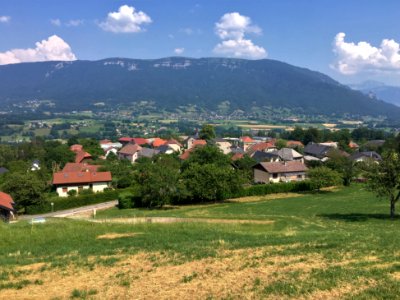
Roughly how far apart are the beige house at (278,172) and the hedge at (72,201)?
2915cm

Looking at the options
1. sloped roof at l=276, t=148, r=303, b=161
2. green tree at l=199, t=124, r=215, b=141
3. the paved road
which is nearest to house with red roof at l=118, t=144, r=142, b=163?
green tree at l=199, t=124, r=215, b=141

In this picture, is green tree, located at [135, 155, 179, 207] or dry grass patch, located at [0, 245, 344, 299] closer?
dry grass patch, located at [0, 245, 344, 299]

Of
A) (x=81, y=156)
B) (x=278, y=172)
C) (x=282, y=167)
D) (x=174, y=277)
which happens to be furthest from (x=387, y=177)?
(x=81, y=156)

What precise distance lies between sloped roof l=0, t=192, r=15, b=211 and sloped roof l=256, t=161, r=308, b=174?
44423mm

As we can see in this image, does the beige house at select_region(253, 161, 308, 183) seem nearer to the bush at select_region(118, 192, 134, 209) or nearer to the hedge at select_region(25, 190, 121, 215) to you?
the hedge at select_region(25, 190, 121, 215)

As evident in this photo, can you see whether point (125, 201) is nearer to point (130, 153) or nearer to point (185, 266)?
point (185, 266)

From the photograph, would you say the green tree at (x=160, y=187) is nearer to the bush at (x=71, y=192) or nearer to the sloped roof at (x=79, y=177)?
the bush at (x=71, y=192)

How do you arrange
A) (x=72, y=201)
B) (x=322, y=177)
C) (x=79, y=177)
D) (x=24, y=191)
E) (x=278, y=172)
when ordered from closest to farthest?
(x=24, y=191)
(x=72, y=201)
(x=322, y=177)
(x=79, y=177)
(x=278, y=172)

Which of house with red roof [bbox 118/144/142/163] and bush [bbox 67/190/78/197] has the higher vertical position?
house with red roof [bbox 118/144/142/163]

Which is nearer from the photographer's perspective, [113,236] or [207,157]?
[113,236]

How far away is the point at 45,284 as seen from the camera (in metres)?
13.5

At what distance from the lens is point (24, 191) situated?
50000 millimetres

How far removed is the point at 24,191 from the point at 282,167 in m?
46.5

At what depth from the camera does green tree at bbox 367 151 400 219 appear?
3644cm
